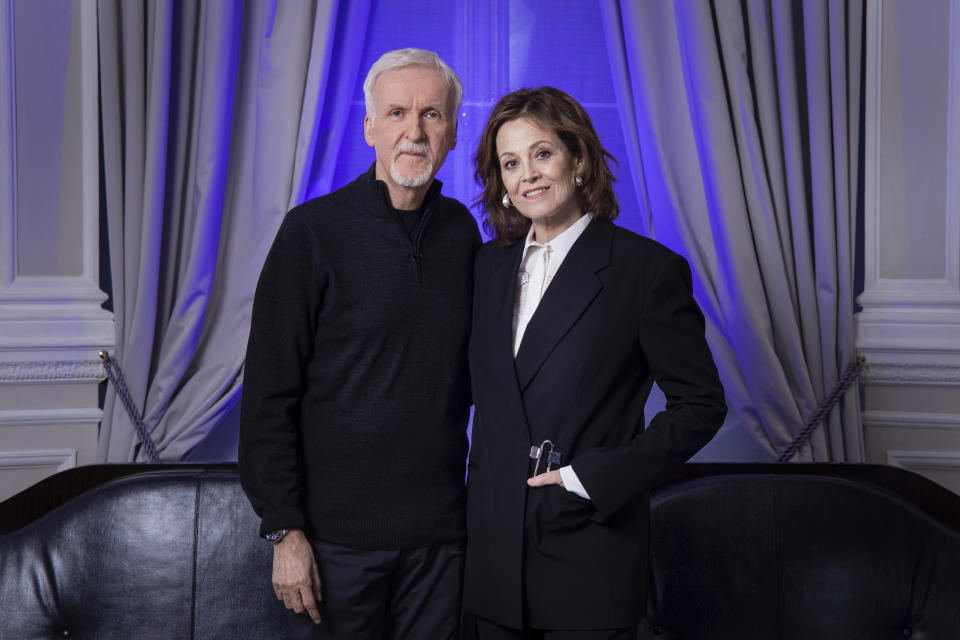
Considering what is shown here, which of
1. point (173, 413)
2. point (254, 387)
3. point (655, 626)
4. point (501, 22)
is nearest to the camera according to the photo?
point (254, 387)

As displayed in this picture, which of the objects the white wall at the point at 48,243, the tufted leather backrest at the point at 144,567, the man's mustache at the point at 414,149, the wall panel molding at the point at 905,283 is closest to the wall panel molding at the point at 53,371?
the white wall at the point at 48,243

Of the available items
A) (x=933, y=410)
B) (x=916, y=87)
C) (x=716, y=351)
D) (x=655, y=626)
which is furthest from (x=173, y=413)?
(x=916, y=87)

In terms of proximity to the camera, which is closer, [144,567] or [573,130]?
[573,130]

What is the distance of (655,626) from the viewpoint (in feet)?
6.59

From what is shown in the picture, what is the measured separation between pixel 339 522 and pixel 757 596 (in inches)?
43.5

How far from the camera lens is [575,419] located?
137 centimetres

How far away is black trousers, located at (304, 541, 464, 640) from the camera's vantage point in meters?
1.54

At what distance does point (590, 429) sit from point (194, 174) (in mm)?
1582

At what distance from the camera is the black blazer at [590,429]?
1342 mm

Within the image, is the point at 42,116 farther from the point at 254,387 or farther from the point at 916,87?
the point at 916,87

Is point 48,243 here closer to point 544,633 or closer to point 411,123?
point 411,123

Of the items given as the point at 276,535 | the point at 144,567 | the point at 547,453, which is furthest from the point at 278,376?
the point at 144,567

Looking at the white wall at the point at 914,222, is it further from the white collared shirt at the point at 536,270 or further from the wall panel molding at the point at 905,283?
the white collared shirt at the point at 536,270

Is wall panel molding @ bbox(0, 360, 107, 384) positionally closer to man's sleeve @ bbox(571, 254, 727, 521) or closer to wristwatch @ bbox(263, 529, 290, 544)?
wristwatch @ bbox(263, 529, 290, 544)
